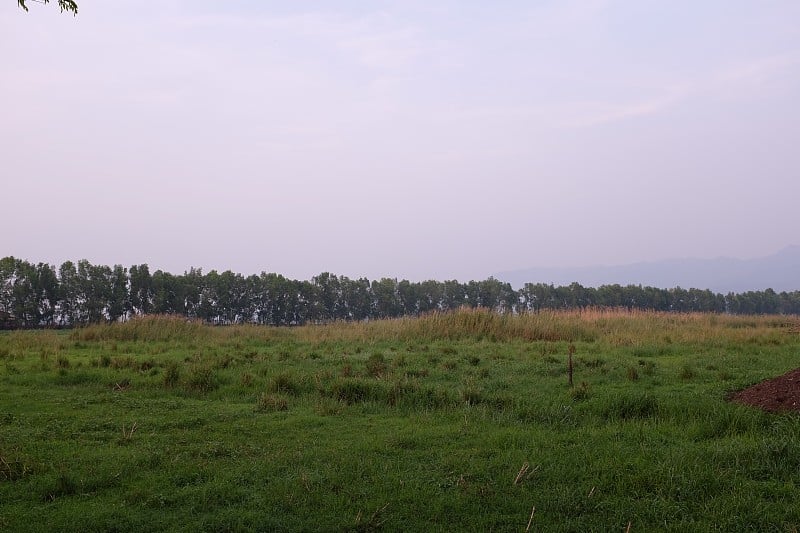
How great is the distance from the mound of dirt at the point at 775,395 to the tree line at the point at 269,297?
13.8 m

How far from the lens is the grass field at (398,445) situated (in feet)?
A: 15.9

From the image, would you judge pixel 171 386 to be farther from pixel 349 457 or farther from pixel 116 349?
pixel 116 349

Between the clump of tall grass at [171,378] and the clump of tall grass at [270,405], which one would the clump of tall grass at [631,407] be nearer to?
the clump of tall grass at [270,405]

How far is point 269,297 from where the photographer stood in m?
46.4

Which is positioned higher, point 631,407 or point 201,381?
point 201,381

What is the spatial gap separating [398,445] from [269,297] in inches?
1620

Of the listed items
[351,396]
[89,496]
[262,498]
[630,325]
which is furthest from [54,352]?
[630,325]

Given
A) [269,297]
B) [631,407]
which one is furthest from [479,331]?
[269,297]

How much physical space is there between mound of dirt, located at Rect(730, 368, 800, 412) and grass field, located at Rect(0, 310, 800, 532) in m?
0.30

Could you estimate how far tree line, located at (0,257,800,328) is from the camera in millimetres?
36250

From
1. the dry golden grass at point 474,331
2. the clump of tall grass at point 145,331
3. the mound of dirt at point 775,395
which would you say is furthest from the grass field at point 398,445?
the clump of tall grass at point 145,331

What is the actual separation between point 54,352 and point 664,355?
16513 millimetres

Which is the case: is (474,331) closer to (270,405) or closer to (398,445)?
(270,405)

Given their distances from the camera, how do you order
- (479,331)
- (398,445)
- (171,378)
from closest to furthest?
(398,445) → (171,378) → (479,331)
